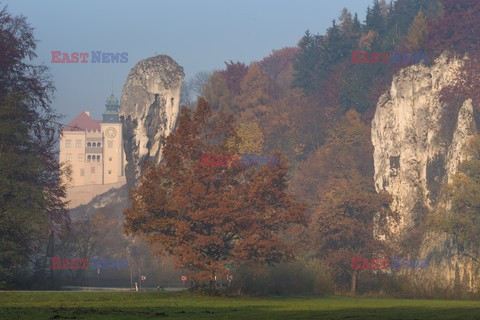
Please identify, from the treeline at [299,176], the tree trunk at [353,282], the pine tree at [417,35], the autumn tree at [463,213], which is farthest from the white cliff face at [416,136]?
the tree trunk at [353,282]

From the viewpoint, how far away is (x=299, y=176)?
11825 centimetres

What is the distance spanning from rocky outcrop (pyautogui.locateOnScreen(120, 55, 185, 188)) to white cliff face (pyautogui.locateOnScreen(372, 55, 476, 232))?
28.1 metres

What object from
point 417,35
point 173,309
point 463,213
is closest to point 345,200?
point 463,213

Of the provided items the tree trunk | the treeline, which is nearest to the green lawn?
the treeline

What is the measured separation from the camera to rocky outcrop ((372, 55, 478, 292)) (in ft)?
335

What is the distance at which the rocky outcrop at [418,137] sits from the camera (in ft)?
335

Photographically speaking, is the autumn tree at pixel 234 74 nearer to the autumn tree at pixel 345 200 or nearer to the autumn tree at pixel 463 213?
the autumn tree at pixel 345 200

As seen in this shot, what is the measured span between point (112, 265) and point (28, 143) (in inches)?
2005

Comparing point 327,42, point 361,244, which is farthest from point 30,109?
point 327,42

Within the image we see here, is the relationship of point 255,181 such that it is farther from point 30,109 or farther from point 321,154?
point 321,154

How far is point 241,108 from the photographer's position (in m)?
138

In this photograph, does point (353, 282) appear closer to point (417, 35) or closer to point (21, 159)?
point (21, 159)

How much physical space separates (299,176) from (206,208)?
58.0 m

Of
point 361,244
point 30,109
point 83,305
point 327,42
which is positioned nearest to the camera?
point 83,305
